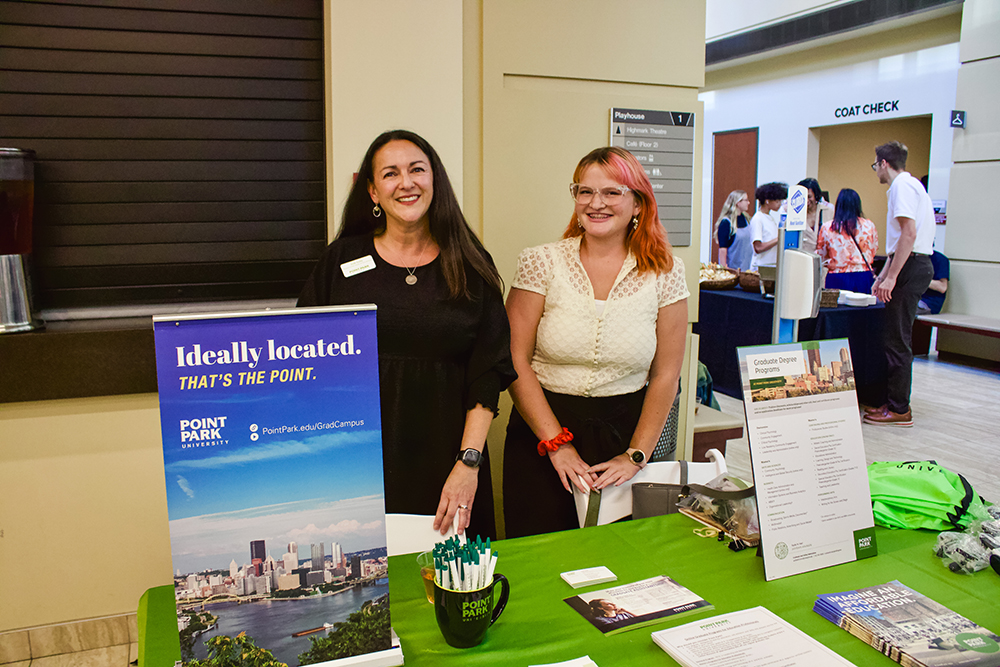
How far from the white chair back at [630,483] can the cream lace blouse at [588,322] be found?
0.93 feet

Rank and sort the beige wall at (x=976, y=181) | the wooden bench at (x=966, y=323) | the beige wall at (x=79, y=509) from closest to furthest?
the beige wall at (x=79, y=509)
the wooden bench at (x=966, y=323)
the beige wall at (x=976, y=181)

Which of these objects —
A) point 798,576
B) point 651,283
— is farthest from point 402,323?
point 798,576

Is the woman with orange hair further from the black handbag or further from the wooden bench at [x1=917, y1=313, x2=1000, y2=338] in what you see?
the wooden bench at [x1=917, y1=313, x2=1000, y2=338]

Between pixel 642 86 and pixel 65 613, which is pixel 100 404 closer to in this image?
pixel 65 613

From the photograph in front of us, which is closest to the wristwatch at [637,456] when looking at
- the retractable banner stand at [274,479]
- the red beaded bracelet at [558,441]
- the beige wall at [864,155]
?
the red beaded bracelet at [558,441]

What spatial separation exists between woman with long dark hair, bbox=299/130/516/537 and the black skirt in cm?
25

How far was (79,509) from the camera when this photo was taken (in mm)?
2350

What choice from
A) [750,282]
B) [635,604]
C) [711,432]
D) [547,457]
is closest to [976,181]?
[750,282]

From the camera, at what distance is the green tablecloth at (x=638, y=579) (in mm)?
1095

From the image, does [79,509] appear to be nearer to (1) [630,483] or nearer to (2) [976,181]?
(1) [630,483]

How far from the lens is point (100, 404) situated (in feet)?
7.63

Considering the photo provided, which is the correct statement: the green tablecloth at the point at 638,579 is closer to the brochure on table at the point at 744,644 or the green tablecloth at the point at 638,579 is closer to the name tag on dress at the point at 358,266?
the brochure on table at the point at 744,644

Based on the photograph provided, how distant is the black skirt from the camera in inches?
82.7

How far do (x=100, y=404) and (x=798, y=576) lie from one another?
86.0 inches
